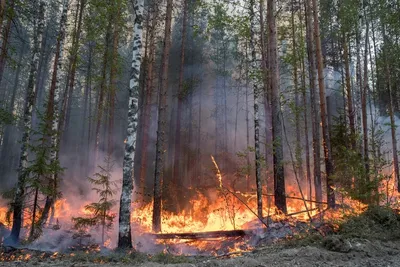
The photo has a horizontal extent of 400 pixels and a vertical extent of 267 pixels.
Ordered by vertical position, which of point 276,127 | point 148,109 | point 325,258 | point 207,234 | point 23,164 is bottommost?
point 207,234

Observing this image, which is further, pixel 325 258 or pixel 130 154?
pixel 130 154

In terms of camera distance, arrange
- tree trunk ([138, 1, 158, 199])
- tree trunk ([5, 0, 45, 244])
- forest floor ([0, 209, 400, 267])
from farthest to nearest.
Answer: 1. tree trunk ([138, 1, 158, 199])
2. tree trunk ([5, 0, 45, 244])
3. forest floor ([0, 209, 400, 267])

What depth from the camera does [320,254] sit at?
5711 millimetres

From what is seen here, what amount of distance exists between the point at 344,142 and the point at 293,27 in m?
9.33

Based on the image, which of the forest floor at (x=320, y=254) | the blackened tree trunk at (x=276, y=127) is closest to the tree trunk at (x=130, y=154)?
→ the forest floor at (x=320, y=254)

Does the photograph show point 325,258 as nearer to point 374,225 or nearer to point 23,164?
point 374,225

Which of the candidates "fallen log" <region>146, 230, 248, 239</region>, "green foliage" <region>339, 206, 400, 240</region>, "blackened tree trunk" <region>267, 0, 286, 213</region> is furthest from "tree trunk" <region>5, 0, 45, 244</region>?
"green foliage" <region>339, 206, 400, 240</region>

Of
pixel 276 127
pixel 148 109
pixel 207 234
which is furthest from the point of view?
pixel 148 109

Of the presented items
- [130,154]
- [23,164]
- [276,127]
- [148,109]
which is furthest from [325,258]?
[148,109]

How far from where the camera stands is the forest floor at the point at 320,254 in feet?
17.9

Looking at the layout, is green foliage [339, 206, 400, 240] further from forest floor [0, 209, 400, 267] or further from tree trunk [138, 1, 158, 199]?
tree trunk [138, 1, 158, 199]

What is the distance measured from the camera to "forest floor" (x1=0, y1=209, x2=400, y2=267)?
5469mm

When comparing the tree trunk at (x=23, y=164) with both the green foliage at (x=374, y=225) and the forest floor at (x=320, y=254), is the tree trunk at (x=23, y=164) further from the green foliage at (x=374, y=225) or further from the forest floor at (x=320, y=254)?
the green foliage at (x=374, y=225)

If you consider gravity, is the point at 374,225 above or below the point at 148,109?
below
